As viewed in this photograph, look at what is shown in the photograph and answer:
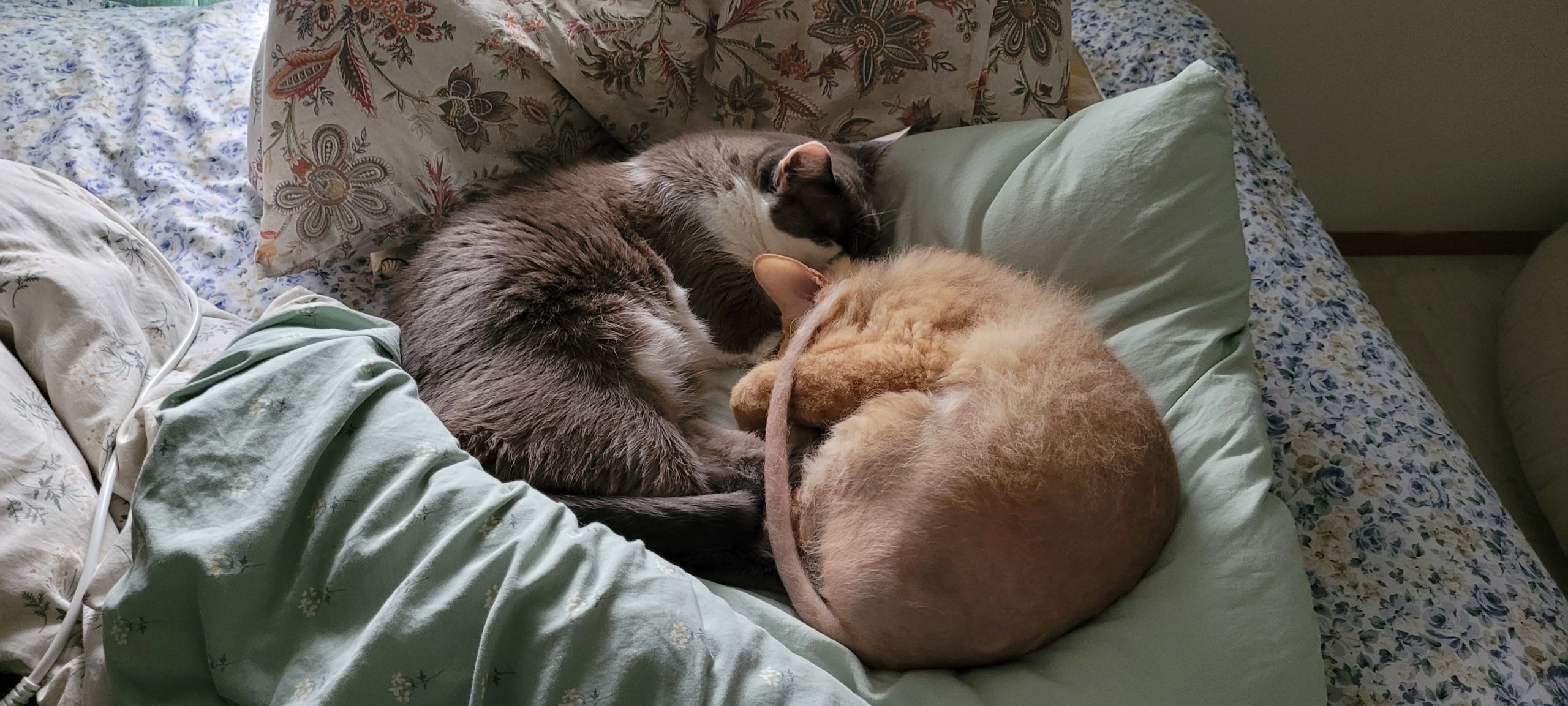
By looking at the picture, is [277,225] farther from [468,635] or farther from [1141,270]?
[1141,270]

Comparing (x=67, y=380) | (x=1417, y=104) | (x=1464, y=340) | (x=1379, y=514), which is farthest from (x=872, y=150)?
(x=1464, y=340)

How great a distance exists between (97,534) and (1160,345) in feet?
3.81

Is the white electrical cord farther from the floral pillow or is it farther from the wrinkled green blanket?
the floral pillow

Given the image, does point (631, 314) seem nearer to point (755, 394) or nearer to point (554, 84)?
point (755, 394)

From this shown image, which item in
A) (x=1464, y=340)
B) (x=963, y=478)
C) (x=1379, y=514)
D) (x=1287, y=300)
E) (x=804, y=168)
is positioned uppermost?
(x=804, y=168)

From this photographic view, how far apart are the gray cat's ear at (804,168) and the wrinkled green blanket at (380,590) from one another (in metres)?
0.60

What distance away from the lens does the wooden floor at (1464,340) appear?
198cm

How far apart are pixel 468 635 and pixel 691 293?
659mm

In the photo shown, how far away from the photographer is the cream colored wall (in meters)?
2.08

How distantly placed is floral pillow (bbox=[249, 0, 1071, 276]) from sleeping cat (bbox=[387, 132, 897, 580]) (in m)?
0.10

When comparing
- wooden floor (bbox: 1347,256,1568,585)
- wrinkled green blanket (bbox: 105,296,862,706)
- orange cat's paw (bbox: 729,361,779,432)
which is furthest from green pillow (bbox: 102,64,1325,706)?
wooden floor (bbox: 1347,256,1568,585)

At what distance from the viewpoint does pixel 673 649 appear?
76 centimetres

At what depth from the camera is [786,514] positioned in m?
0.90

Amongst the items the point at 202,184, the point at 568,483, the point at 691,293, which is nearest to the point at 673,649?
the point at 568,483
